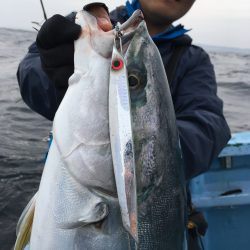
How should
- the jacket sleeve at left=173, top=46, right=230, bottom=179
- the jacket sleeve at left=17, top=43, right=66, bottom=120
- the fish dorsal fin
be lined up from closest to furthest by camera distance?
the fish dorsal fin → the jacket sleeve at left=173, top=46, right=230, bottom=179 → the jacket sleeve at left=17, top=43, right=66, bottom=120

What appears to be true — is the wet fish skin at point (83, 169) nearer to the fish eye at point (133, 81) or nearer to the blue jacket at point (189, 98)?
the fish eye at point (133, 81)

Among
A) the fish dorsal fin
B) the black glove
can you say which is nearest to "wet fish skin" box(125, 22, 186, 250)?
the black glove

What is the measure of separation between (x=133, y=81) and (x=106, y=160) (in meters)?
0.31

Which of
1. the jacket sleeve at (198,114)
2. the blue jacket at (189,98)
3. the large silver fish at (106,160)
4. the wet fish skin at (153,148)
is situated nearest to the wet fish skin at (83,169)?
the large silver fish at (106,160)

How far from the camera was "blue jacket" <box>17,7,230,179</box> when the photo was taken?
2.00 m

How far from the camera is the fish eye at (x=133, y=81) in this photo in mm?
1452

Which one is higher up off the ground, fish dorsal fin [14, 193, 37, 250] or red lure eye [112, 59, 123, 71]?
red lure eye [112, 59, 123, 71]

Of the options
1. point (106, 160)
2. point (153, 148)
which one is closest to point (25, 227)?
point (106, 160)

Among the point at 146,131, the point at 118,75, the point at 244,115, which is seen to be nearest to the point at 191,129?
the point at 146,131

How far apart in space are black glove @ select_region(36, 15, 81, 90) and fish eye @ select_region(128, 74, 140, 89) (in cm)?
29

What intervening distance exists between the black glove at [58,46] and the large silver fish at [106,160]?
0.20 ft

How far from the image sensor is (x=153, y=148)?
4.93 feet

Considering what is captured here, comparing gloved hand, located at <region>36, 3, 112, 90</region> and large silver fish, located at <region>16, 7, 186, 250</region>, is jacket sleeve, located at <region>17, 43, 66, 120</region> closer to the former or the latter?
gloved hand, located at <region>36, 3, 112, 90</region>

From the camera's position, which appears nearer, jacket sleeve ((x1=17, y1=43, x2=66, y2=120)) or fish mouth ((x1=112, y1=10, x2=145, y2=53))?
fish mouth ((x1=112, y1=10, x2=145, y2=53))
